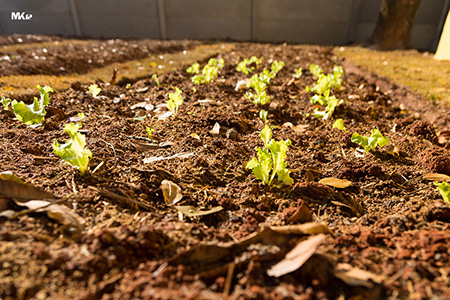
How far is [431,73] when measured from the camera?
3.89m

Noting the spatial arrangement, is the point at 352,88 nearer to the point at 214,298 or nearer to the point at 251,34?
the point at 214,298

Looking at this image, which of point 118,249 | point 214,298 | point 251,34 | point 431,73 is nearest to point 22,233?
point 118,249

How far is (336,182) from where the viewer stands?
52.6 inches

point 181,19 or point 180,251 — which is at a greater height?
point 181,19

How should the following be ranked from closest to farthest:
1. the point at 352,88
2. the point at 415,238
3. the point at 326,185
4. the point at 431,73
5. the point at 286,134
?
the point at 415,238 < the point at 326,185 < the point at 286,134 < the point at 352,88 < the point at 431,73

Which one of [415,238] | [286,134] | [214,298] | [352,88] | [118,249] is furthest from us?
[352,88]

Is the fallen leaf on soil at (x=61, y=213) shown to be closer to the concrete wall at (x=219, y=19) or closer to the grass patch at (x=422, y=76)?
the grass patch at (x=422, y=76)

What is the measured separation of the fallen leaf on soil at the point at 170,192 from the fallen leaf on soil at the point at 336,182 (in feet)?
2.24

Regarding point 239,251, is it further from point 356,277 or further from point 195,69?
point 195,69

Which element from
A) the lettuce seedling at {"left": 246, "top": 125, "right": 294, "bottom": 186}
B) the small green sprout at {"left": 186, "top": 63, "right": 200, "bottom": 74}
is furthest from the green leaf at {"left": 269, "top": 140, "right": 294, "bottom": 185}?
the small green sprout at {"left": 186, "top": 63, "right": 200, "bottom": 74}

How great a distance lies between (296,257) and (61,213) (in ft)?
2.47

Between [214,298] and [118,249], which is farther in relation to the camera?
[118,249]

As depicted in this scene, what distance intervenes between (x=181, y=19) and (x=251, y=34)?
8.13ft

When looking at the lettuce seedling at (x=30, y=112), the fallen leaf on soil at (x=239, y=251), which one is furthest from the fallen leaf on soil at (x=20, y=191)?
the lettuce seedling at (x=30, y=112)
